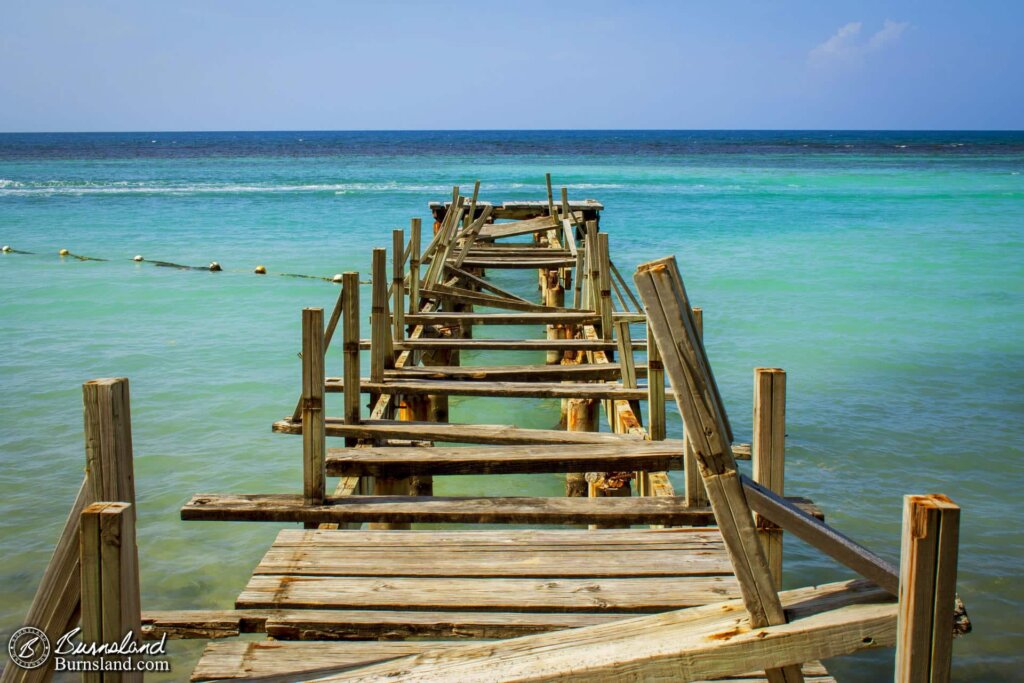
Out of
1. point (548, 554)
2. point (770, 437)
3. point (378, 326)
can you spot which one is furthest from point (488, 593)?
point (378, 326)

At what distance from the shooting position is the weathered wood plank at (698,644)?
7.51ft

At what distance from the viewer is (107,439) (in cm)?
252

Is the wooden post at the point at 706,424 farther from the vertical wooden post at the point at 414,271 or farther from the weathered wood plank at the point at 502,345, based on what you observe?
the vertical wooden post at the point at 414,271

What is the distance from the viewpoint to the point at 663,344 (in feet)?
7.27

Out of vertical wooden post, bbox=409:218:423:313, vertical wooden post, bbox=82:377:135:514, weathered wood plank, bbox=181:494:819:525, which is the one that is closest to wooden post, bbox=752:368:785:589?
weathered wood plank, bbox=181:494:819:525

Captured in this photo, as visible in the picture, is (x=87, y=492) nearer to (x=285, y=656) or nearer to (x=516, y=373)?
(x=285, y=656)

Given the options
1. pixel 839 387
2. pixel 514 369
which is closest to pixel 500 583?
pixel 514 369

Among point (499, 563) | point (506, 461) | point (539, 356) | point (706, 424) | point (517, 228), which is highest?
point (517, 228)

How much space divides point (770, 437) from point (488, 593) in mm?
1212

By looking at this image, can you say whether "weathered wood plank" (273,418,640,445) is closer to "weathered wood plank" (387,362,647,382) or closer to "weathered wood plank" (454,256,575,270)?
"weathered wood plank" (387,362,647,382)

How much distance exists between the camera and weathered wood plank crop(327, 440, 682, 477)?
4.92 meters

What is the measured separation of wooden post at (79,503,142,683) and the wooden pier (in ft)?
0.08

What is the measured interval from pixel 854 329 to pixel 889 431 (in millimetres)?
5284

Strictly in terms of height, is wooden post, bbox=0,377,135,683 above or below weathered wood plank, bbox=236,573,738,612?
above
